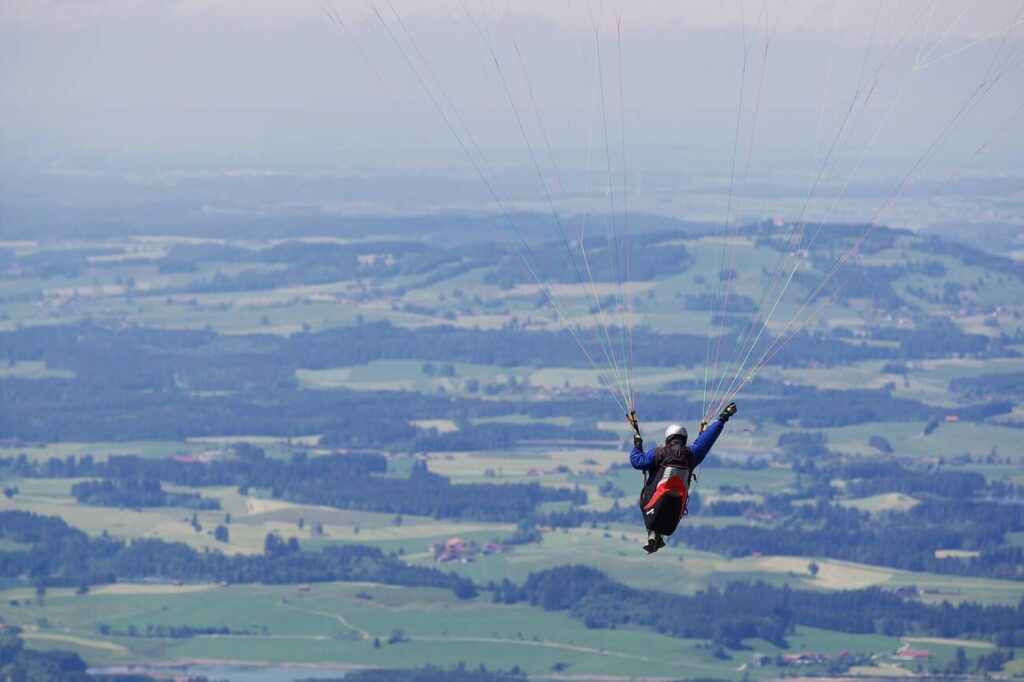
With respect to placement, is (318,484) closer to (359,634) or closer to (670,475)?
(359,634)

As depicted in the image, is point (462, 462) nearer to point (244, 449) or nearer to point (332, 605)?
point (244, 449)

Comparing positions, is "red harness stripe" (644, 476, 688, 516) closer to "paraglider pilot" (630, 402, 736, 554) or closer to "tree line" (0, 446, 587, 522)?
"paraglider pilot" (630, 402, 736, 554)

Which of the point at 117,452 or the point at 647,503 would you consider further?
the point at 117,452

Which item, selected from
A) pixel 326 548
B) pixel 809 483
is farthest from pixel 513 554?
pixel 809 483

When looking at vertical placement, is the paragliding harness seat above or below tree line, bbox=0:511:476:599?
below

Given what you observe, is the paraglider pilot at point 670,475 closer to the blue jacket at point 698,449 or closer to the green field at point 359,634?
the blue jacket at point 698,449

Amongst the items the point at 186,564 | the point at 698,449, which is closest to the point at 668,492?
the point at 698,449

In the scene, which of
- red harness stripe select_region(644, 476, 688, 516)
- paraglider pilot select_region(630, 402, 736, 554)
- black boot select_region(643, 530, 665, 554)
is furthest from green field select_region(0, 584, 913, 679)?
red harness stripe select_region(644, 476, 688, 516)
